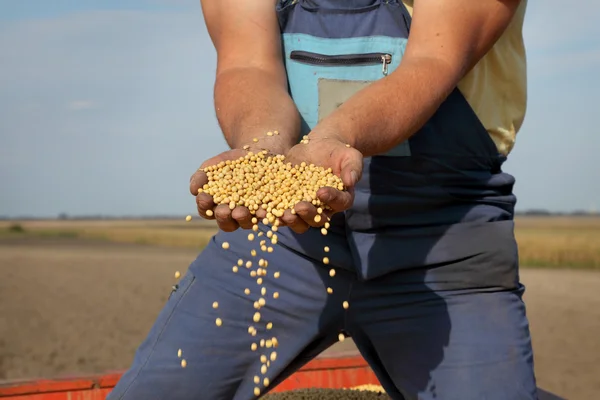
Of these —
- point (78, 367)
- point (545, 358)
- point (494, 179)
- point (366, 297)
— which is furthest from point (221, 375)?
point (545, 358)

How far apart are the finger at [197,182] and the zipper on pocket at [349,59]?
0.60 metres

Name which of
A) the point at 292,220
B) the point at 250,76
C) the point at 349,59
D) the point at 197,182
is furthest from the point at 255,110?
the point at 292,220

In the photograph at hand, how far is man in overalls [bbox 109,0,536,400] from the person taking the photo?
198 cm

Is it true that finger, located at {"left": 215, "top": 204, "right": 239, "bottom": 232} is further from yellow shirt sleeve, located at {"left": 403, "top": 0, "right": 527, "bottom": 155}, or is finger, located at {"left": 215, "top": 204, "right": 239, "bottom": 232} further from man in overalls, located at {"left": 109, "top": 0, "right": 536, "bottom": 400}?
yellow shirt sleeve, located at {"left": 403, "top": 0, "right": 527, "bottom": 155}

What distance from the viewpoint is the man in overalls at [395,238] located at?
198cm

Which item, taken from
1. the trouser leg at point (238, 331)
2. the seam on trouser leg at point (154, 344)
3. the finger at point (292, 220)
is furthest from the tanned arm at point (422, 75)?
the seam on trouser leg at point (154, 344)

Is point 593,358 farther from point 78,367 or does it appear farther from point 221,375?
point 221,375

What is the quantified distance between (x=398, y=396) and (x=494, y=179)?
26.8 inches

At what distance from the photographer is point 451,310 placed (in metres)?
2.02

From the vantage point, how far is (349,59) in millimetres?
2086

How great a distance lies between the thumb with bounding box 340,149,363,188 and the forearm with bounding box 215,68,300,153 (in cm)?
28

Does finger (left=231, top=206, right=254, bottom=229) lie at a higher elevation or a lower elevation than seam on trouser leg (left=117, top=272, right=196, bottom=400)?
higher

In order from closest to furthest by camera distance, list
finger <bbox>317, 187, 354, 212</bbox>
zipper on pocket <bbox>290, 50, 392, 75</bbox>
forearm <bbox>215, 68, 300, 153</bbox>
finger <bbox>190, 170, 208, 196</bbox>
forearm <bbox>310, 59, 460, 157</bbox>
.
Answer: finger <bbox>317, 187, 354, 212</bbox> → finger <bbox>190, 170, 208, 196</bbox> → forearm <bbox>310, 59, 460, 157</bbox> → forearm <bbox>215, 68, 300, 153</bbox> → zipper on pocket <bbox>290, 50, 392, 75</bbox>

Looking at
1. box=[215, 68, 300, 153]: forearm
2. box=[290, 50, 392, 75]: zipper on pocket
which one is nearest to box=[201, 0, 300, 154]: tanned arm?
box=[215, 68, 300, 153]: forearm
